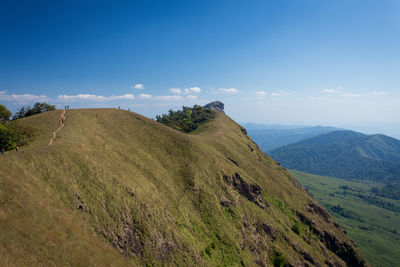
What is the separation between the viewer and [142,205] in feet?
116

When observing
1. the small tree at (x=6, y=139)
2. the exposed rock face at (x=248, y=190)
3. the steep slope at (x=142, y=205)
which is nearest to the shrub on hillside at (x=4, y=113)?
the steep slope at (x=142, y=205)

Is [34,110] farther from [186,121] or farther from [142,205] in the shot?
[186,121]

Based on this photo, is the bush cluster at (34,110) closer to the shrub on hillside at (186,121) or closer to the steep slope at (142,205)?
the steep slope at (142,205)

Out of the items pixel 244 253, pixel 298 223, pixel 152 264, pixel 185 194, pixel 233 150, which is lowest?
pixel 298 223

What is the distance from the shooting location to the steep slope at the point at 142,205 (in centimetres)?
2241

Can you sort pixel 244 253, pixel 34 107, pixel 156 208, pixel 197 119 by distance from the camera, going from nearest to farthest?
pixel 156 208 → pixel 244 253 → pixel 34 107 → pixel 197 119

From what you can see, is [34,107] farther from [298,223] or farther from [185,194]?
[298,223]

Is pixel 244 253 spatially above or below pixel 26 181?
below

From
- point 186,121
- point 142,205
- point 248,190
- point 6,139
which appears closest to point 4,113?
point 6,139

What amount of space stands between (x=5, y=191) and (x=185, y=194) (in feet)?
105

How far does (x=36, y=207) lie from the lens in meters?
22.7

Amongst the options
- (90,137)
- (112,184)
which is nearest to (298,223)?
(112,184)

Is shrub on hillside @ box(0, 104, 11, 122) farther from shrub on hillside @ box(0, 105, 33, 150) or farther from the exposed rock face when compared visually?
the exposed rock face

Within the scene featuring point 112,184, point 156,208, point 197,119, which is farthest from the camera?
point 197,119
